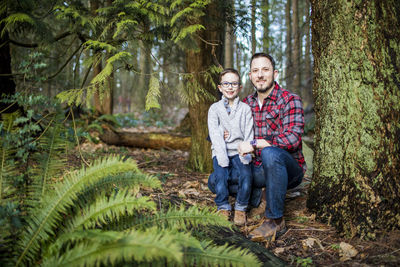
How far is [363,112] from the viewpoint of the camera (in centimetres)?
239

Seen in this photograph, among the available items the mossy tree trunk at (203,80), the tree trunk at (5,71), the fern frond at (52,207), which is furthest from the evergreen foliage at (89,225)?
the mossy tree trunk at (203,80)

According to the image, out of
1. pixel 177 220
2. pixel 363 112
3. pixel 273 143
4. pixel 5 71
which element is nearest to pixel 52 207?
pixel 177 220

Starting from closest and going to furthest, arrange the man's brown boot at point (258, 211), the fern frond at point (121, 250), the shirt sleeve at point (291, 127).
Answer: the fern frond at point (121, 250) → the shirt sleeve at point (291, 127) → the man's brown boot at point (258, 211)

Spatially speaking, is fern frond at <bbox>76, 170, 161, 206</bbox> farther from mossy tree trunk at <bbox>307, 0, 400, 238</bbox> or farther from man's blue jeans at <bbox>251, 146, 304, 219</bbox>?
mossy tree trunk at <bbox>307, 0, 400, 238</bbox>

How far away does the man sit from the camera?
2691 mm

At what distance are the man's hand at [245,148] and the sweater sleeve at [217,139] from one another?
0.22 metres

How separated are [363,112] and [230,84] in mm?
1362

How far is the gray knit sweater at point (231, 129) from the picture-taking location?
3115 millimetres

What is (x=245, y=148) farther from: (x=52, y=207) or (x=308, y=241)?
(x=52, y=207)

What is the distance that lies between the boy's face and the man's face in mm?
198

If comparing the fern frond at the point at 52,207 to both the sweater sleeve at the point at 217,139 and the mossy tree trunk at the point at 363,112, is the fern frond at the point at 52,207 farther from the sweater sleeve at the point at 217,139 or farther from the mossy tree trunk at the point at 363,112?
the mossy tree trunk at the point at 363,112

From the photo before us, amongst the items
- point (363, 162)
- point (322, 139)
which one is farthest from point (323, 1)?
point (363, 162)

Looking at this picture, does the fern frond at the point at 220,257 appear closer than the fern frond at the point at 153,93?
Yes

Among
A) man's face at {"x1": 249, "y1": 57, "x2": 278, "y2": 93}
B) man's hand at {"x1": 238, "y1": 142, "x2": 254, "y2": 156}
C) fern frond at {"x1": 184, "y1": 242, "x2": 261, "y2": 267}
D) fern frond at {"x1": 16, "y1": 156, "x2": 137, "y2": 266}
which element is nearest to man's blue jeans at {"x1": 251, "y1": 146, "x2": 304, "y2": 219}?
man's hand at {"x1": 238, "y1": 142, "x2": 254, "y2": 156}
